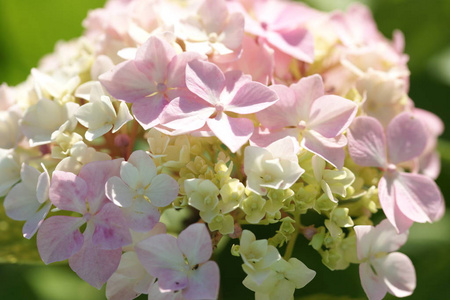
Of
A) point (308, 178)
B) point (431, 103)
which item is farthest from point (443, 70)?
point (308, 178)

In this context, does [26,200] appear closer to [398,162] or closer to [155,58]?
[155,58]

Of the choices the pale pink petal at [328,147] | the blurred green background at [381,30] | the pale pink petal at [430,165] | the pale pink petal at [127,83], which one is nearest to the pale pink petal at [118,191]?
the pale pink petal at [127,83]

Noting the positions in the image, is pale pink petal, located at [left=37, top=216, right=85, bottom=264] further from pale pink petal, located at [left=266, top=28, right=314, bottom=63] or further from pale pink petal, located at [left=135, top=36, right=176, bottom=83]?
pale pink petal, located at [left=266, top=28, right=314, bottom=63]

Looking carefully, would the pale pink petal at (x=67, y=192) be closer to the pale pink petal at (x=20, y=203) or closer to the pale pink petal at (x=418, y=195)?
the pale pink petal at (x=20, y=203)

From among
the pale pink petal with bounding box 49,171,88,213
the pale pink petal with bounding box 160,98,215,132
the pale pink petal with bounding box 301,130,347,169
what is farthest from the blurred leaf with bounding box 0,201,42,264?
the pale pink petal with bounding box 301,130,347,169

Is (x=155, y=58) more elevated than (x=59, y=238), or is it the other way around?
(x=155, y=58)

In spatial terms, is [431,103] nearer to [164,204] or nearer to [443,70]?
[443,70]

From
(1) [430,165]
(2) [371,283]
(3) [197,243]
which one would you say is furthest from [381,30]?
(3) [197,243]

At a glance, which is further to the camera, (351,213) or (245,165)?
(351,213)
